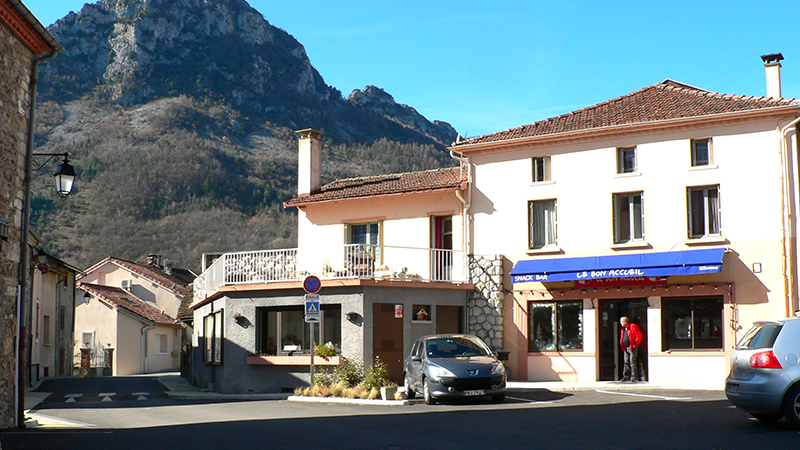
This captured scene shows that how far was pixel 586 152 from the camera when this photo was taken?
2414cm

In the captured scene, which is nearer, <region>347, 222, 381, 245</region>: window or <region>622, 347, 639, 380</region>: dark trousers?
<region>622, 347, 639, 380</region>: dark trousers

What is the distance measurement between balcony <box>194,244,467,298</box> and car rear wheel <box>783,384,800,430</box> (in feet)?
41.5

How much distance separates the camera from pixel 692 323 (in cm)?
2233

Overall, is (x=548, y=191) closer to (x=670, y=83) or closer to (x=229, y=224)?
(x=670, y=83)

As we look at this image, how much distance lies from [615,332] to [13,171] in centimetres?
1595

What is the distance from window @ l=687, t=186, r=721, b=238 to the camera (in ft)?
73.7

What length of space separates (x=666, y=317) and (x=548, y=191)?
16.1 ft

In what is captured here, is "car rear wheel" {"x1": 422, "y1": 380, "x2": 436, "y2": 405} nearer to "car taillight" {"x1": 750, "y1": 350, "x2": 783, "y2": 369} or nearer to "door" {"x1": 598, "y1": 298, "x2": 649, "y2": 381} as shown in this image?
"door" {"x1": 598, "y1": 298, "x2": 649, "y2": 381}

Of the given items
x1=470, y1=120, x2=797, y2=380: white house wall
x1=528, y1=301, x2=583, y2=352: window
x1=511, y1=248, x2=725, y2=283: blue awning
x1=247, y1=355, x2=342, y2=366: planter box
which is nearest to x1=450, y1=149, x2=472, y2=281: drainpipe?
x1=470, y1=120, x2=797, y2=380: white house wall

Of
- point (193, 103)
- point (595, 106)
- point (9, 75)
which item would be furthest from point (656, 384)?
point (193, 103)

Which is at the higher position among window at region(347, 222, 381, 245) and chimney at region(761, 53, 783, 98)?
chimney at region(761, 53, 783, 98)

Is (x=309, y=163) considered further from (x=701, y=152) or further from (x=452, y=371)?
(x=452, y=371)

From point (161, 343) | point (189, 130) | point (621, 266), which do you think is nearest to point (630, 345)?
point (621, 266)

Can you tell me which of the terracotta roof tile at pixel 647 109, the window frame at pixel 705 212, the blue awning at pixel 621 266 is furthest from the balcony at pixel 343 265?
the window frame at pixel 705 212
